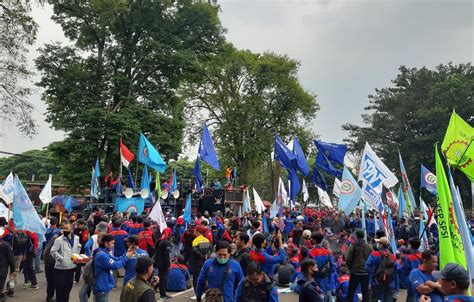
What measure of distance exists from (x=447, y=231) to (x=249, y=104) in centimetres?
3589

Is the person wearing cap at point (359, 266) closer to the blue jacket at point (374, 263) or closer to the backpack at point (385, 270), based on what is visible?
the blue jacket at point (374, 263)

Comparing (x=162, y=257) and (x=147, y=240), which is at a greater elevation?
(x=147, y=240)

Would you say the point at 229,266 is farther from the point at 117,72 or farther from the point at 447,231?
the point at 117,72

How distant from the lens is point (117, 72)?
28531mm

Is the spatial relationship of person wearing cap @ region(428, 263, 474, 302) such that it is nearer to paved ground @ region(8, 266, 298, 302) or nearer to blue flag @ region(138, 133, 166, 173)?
paved ground @ region(8, 266, 298, 302)

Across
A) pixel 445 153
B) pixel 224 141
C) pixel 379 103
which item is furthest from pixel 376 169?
pixel 379 103

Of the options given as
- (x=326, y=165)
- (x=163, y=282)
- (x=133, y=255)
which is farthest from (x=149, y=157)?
(x=133, y=255)

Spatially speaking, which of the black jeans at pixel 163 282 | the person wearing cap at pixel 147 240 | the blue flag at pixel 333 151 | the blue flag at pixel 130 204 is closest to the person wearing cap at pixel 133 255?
the black jeans at pixel 163 282

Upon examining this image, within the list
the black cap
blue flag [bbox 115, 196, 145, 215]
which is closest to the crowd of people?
the black cap

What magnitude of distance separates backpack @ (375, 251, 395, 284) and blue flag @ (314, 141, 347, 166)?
7.79 m

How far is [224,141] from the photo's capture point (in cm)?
4109

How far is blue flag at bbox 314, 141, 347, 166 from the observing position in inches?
627

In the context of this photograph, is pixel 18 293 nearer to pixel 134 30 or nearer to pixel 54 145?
pixel 54 145

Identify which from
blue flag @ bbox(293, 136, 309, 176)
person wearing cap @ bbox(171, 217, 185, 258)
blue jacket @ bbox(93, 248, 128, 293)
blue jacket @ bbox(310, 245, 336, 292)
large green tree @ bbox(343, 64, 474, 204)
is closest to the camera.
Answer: blue jacket @ bbox(93, 248, 128, 293)
